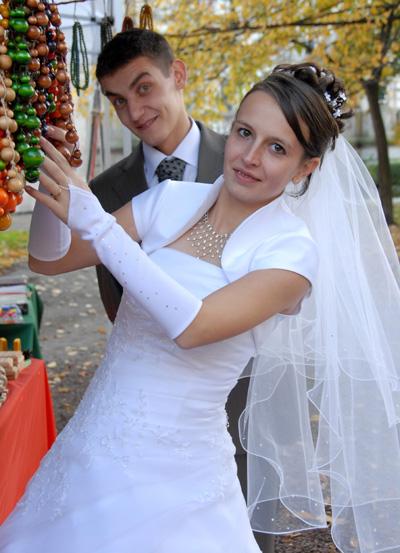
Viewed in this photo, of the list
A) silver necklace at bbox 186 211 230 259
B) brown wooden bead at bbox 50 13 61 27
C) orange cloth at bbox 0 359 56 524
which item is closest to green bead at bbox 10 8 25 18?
brown wooden bead at bbox 50 13 61 27

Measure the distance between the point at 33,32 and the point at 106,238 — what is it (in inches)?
17.5

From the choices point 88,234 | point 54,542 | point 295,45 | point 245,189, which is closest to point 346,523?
point 54,542

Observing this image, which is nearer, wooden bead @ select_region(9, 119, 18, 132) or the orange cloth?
wooden bead @ select_region(9, 119, 18, 132)

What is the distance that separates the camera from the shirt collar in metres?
2.94

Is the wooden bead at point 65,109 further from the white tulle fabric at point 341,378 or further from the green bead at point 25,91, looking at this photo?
the white tulle fabric at point 341,378

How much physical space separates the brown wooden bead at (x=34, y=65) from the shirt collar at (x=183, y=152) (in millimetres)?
1424

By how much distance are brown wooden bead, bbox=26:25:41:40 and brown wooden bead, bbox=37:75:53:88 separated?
95 millimetres

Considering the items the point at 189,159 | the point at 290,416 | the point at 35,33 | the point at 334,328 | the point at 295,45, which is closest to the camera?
the point at 35,33

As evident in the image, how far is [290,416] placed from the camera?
254cm

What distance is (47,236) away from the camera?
1868 mm

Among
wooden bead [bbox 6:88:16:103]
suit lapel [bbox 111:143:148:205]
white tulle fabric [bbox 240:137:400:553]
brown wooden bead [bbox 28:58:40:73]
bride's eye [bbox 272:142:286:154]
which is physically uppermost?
brown wooden bead [bbox 28:58:40:73]

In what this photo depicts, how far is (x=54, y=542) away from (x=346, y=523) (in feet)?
3.64

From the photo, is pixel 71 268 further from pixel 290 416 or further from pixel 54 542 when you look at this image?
pixel 290 416

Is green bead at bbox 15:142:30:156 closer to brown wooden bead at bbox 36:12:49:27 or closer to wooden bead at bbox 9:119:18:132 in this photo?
wooden bead at bbox 9:119:18:132
